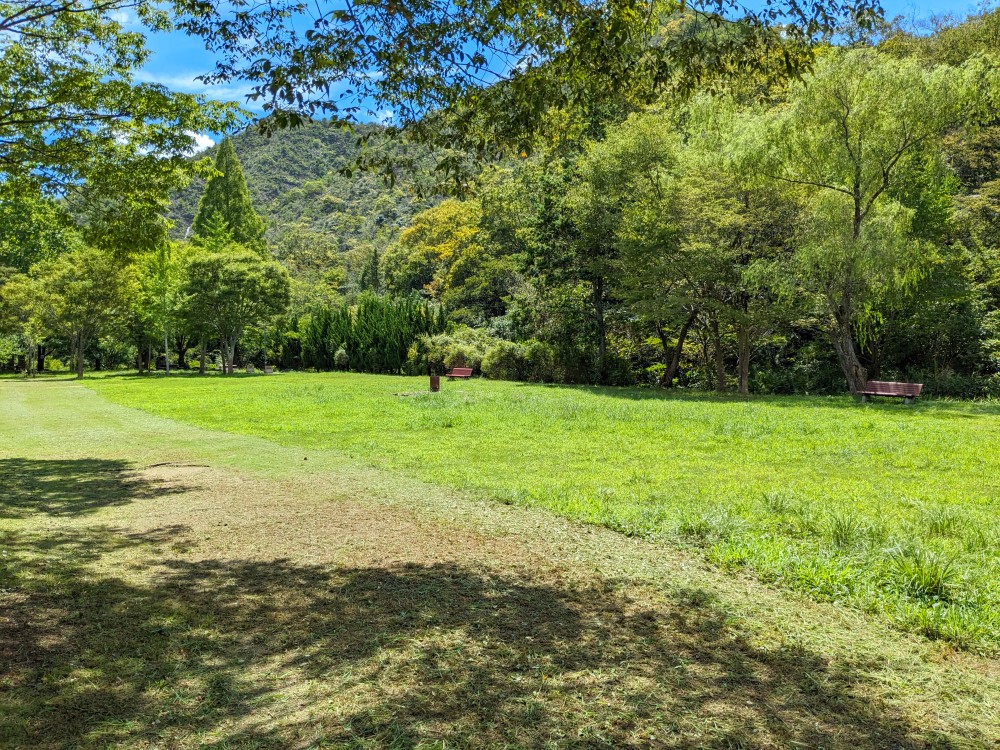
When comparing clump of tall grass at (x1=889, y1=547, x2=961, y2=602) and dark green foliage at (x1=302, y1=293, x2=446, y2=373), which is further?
dark green foliage at (x1=302, y1=293, x2=446, y2=373)

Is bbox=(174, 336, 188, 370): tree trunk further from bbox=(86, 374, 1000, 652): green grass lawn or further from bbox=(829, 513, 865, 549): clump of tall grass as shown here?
bbox=(829, 513, 865, 549): clump of tall grass

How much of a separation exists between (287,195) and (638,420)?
15431cm

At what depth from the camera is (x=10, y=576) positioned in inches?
183

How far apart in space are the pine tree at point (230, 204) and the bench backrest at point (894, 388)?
161 ft

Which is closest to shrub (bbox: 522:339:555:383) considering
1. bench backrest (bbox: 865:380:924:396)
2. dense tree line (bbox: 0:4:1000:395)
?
dense tree line (bbox: 0:4:1000:395)

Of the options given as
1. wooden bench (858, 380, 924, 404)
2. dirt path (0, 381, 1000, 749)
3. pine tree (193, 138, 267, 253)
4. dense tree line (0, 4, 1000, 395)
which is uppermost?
pine tree (193, 138, 267, 253)

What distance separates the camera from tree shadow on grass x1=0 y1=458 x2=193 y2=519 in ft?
22.5

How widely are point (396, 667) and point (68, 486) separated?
6.81 m

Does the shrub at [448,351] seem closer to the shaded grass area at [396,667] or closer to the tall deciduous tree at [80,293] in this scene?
the tall deciduous tree at [80,293]

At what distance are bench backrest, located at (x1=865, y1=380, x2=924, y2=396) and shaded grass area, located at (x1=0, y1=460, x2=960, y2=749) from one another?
17308 mm

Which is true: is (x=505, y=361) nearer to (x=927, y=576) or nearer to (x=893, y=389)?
(x=893, y=389)

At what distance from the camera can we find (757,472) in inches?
335

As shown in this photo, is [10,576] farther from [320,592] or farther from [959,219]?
[959,219]

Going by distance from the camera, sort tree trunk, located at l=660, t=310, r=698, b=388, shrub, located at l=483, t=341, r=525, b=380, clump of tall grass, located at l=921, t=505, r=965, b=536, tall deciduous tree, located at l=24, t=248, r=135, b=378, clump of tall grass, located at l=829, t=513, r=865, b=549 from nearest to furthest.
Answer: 1. clump of tall grass, located at l=829, t=513, r=865, b=549
2. clump of tall grass, located at l=921, t=505, r=965, b=536
3. tree trunk, located at l=660, t=310, r=698, b=388
4. shrub, located at l=483, t=341, r=525, b=380
5. tall deciduous tree, located at l=24, t=248, r=135, b=378
